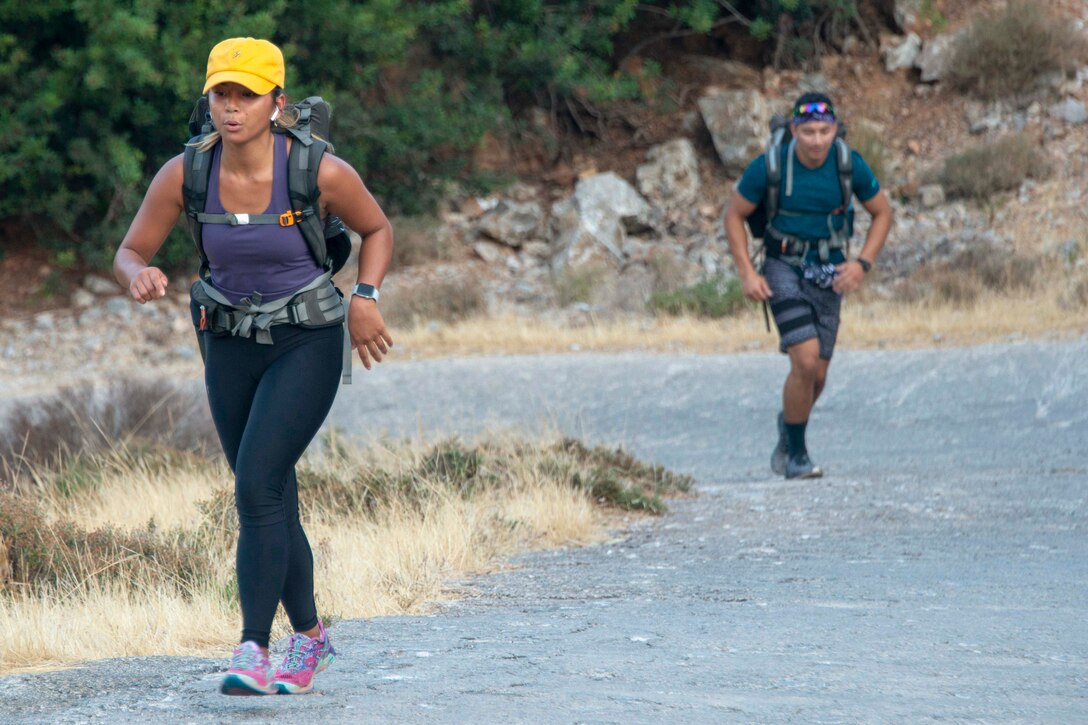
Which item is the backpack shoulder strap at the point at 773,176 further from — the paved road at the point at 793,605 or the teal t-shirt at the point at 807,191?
the paved road at the point at 793,605

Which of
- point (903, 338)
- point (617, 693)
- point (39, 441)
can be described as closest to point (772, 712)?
point (617, 693)

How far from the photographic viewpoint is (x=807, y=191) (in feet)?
25.6

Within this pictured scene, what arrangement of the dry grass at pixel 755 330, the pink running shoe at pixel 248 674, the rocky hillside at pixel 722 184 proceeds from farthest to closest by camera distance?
the rocky hillside at pixel 722 184, the dry grass at pixel 755 330, the pink running shoe at pixel 248 674

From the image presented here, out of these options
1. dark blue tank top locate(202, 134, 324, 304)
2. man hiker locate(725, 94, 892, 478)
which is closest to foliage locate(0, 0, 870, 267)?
man hiker locate(725, 94, 892, 478)

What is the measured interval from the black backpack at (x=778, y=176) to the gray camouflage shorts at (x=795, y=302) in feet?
0.74

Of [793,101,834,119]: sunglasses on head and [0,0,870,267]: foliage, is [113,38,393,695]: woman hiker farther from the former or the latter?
[0,0,870,267]: foliage

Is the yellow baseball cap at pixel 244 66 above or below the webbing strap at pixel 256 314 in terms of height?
above

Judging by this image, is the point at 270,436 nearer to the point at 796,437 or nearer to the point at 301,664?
the point at 301,664

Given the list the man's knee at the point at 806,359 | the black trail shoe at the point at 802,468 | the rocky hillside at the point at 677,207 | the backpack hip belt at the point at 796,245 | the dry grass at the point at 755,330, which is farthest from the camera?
the rocky hillside at the point at 677,207

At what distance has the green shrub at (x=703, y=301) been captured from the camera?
16766 millimetres

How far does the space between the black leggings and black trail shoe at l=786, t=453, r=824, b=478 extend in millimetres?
5008

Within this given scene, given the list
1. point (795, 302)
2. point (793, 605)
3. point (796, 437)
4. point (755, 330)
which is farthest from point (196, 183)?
point (755, 330)

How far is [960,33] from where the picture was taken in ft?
71.2

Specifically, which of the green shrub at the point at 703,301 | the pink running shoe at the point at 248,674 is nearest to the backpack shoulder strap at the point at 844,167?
the pink running shoe at the point at 248,674
